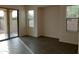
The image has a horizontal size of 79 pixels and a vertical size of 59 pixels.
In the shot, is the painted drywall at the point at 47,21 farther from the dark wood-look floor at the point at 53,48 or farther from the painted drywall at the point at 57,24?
the dark wood-look floor at the point at 53,48

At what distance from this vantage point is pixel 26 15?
855cm

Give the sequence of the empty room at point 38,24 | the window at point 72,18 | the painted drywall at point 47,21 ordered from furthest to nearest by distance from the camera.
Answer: the painted drywall at point 47,21, the empty room at point 38,24, the window at point 72,18

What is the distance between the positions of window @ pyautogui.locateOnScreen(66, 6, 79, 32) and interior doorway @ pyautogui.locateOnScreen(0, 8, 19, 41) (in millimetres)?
3407

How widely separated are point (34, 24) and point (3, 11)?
6.95ft

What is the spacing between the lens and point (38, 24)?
26.5 feet

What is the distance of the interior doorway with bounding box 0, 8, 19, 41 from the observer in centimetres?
714

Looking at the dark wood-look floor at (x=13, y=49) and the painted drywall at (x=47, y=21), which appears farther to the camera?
the painted drywall at (x=47, y=21)

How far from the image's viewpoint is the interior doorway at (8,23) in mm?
A: 7142

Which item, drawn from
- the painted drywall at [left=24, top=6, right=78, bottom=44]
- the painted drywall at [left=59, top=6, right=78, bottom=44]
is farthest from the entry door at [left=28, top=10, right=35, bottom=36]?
the painted drywall at [left=59, top=6, right=78, bottom=44]

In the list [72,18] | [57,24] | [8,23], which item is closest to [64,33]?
[72,18]

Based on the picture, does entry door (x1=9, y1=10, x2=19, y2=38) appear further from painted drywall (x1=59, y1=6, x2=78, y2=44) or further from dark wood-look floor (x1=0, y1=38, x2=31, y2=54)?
painted drywall (x1=59, y1=6, x2=78, y2=44)

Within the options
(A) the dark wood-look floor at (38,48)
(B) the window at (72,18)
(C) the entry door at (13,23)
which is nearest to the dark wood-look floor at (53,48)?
(A) the dark wood-look floor at (38,48)
